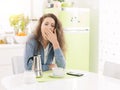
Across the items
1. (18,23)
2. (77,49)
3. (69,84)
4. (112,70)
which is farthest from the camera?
(77,49)

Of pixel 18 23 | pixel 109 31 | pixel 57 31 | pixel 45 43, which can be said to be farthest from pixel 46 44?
pixel 109 31

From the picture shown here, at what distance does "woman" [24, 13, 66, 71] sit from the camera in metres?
2.39

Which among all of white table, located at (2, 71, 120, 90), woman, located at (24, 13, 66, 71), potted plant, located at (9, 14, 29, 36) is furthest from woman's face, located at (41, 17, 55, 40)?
potted plant, located at (9, 14, 29, 36)

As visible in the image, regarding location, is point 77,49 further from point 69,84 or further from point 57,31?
point 69,84

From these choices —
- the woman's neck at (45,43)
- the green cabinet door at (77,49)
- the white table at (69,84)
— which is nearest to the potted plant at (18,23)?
the green cabinet door at (77,49)

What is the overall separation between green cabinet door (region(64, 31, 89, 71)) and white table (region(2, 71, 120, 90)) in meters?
1.78

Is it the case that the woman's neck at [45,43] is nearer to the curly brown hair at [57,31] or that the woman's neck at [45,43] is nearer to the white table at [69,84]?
the curly brown hair at [57,31]

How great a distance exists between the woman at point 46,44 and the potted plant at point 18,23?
4.49 feet

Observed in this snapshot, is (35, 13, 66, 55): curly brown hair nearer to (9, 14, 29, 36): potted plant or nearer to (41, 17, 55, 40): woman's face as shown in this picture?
(41, 17, 55, 40): woman's face

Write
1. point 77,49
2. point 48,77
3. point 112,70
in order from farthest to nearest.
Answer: point 77,49 → point 112,70 → point 48,77

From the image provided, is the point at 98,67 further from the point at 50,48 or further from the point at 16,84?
the point at 16,84

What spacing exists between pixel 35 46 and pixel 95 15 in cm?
215

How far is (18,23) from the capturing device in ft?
12.6

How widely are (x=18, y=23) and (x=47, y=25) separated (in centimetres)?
150
